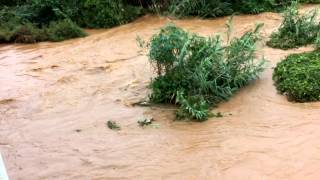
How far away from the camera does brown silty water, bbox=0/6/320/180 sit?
5.47 metres

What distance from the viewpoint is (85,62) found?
930cm

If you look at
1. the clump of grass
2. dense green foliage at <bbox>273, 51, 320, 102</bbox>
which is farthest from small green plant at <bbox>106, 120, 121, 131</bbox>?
the clump of grass

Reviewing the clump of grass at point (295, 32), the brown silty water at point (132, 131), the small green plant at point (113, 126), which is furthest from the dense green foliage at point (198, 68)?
the clump of grass at point (295, 32)

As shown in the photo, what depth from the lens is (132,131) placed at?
6477 mm

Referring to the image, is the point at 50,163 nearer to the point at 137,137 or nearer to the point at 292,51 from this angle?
the point at 137,137

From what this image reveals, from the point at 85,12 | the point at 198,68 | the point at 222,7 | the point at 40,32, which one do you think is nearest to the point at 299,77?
the point at 198,68

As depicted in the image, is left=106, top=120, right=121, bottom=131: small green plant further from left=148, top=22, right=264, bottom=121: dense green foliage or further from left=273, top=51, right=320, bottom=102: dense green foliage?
left=273, top=51, right=320, bottom=102: dense green foliage

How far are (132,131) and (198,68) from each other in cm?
122

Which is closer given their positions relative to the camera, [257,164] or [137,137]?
[257,164]

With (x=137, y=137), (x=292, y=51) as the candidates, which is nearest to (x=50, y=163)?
(x=137, y=137)

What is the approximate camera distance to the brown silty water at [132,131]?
18.0 feet

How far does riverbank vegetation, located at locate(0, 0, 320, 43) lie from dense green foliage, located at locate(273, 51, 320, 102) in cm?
418

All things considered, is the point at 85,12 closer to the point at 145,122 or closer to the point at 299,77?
the point at 145,122

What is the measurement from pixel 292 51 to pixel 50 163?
4424mm
